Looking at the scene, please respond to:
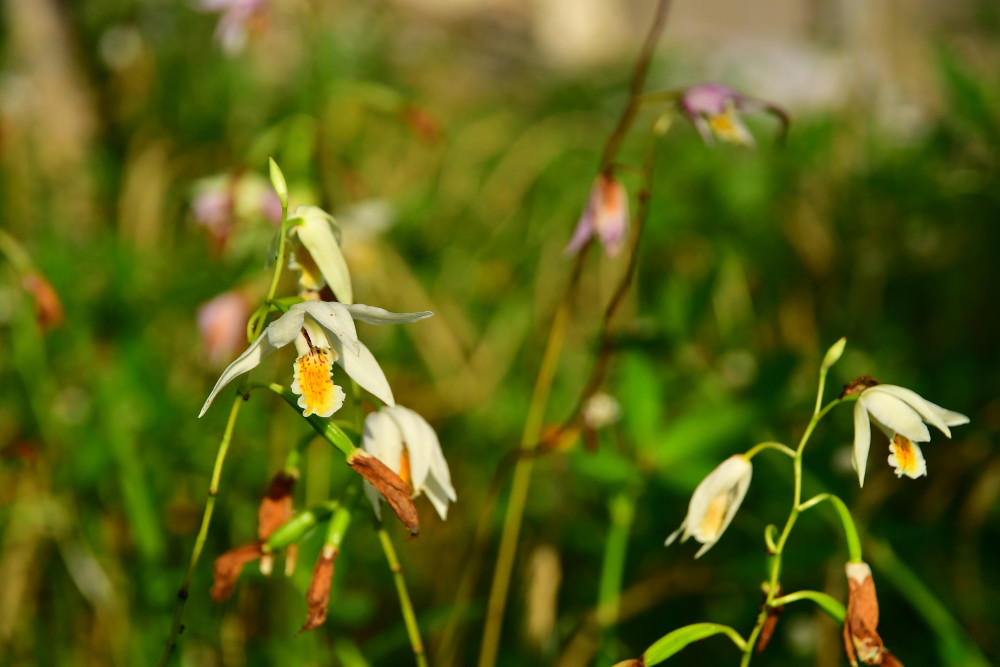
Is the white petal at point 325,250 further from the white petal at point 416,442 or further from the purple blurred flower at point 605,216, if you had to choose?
the purple blurred flower at point 605,216

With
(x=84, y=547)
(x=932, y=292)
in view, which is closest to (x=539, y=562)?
(x=84, y=547)

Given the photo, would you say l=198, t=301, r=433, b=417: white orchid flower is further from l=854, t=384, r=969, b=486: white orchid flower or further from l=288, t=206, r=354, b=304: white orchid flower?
l=854, t=384, r=969, b=486: white orchid flower

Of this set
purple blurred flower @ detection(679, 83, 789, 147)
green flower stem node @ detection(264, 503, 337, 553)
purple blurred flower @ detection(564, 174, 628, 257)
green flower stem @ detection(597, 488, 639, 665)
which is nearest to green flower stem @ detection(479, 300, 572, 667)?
purple blurred flower @ detection(564, 174, 628, 257)

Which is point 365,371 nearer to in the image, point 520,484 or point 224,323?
point 520,484

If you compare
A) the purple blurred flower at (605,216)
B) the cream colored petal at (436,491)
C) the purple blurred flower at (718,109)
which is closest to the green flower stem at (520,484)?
the purple blurred flower at (605,216)

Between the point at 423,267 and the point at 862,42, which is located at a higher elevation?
the point at 862,42

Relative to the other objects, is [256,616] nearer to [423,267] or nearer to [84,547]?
[84,547]

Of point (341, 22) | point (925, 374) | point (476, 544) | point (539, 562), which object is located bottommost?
point (341, 22)
